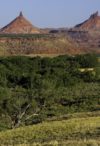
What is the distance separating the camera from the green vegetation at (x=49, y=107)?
25.2 m

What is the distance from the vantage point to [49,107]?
5003 cm

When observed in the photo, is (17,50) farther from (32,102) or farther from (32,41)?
(32,102)

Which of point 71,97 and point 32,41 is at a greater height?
point 32,41

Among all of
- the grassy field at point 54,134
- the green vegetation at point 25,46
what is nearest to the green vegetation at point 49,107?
the grassy field at point 54,134

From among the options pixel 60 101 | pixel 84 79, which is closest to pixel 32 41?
pixel 84 79

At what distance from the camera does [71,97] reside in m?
60.8

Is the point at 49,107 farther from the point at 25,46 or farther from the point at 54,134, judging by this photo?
the point at 25,46

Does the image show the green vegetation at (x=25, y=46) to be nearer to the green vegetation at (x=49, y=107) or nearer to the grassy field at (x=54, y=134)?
the green vegetation at (x=49, y=107)

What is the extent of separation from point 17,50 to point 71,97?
124 metres

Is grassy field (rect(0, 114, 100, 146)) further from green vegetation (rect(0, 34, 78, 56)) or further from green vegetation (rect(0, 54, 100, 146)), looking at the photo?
green vegetation (rect(0, 34, 78, 56))

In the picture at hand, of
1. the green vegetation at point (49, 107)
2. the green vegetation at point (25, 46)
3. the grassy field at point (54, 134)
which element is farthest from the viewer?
the green vegetation at point (25, 46)

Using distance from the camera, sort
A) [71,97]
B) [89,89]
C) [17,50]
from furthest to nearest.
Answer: [17,50] → [89,89] → [71,97]

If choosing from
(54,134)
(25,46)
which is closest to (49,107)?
(54,134)

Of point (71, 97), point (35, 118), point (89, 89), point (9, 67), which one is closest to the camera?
point (35, 118)
